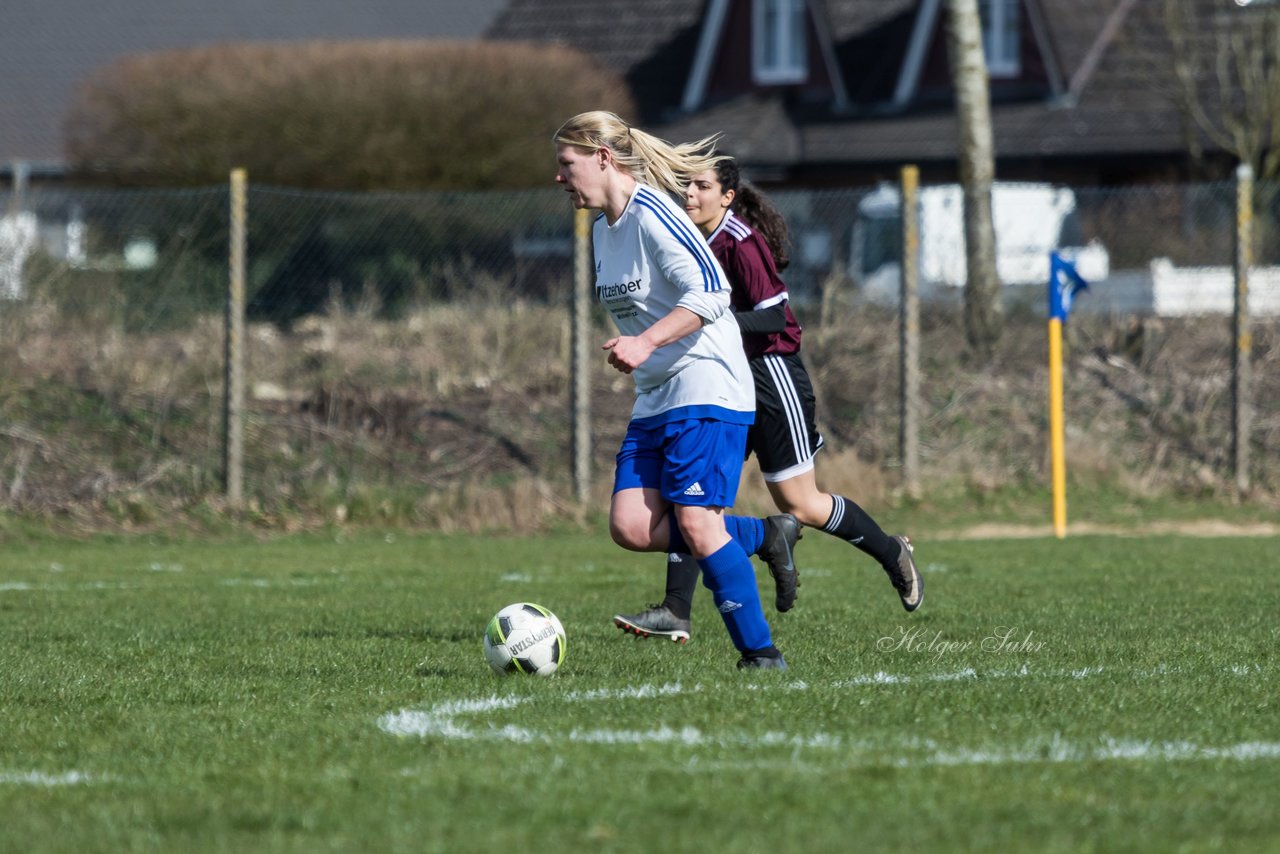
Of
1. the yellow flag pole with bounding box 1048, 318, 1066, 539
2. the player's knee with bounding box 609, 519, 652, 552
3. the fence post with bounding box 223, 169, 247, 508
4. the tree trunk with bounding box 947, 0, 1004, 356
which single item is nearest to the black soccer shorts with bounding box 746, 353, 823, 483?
the player's knee with bounding box 609, 519, 652, 552

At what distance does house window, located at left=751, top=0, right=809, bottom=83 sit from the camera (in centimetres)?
3019

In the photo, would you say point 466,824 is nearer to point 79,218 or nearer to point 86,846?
point 86,846

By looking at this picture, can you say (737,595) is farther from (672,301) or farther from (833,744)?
(833,744)

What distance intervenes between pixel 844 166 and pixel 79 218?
14132mm

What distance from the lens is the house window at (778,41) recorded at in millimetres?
30188

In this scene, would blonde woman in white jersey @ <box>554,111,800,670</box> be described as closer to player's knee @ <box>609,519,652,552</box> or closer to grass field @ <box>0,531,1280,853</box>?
player's knee @ <box>609,519,652,552</box>

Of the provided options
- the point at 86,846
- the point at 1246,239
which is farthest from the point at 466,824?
the point at 1246,239

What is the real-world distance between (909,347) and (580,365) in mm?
2595

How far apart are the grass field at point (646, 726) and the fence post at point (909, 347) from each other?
186 inches

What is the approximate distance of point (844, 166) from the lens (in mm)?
28812

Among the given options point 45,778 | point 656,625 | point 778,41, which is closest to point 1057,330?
point 656,625

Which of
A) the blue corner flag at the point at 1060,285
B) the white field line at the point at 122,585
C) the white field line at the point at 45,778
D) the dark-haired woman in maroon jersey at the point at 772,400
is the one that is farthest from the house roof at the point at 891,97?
the white field line at the point at 45,778

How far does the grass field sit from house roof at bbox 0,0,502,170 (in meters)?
28.0

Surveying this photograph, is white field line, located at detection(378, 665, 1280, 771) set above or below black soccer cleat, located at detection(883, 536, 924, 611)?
above
